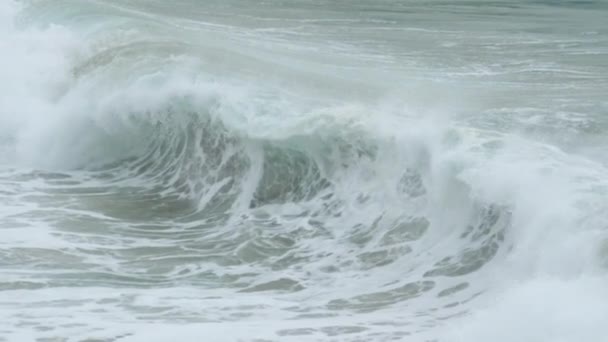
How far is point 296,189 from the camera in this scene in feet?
37.9

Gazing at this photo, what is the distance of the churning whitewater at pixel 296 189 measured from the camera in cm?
783

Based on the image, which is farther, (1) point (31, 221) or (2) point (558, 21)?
(2) point (558, 21)

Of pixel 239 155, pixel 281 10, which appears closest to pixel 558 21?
pixel 281 10

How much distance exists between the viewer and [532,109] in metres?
13.4

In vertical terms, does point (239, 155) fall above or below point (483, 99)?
below

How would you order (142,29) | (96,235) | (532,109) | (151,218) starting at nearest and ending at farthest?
(96,235) → (151,218) → (532,109) → (142,29)

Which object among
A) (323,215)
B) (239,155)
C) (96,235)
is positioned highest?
(239,155)

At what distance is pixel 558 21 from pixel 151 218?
49.7 ft

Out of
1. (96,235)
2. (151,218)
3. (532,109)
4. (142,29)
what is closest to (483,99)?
(532,109)

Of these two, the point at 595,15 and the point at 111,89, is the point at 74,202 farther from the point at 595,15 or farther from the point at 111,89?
the point at 595,15

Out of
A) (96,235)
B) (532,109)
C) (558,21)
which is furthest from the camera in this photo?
(558,21)

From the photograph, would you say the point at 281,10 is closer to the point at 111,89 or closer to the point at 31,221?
the point at 111,89

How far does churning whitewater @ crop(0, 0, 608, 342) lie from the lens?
783 centimetres

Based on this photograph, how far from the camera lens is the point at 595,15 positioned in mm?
25797
